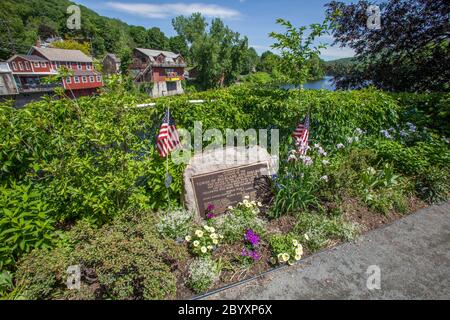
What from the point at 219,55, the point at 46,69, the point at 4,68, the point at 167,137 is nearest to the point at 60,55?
the point at 46,69

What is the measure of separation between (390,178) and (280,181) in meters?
2.58

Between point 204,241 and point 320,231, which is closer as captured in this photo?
point 204,241

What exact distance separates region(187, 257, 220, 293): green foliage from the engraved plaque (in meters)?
1.12

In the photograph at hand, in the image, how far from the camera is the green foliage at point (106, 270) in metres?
2.67

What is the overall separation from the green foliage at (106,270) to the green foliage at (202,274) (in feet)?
0.90

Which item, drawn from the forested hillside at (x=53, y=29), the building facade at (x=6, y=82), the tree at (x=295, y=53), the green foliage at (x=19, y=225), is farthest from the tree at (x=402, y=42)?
the forested hillside at (x=53, y=29)

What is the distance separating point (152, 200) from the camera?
14.3 feet

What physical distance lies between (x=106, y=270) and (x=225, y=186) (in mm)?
2388

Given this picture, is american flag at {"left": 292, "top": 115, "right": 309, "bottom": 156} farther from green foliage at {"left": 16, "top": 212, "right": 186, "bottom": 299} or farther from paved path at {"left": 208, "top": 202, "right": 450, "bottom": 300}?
green foliage at {"left": 16, "top": 212, "right": 186, "bottom": 299}

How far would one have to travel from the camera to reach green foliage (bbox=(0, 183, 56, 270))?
109 inches

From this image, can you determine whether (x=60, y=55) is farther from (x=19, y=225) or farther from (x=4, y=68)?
(x=19, y=225)

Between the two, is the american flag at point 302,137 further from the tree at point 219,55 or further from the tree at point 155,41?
the tree at point 155,41

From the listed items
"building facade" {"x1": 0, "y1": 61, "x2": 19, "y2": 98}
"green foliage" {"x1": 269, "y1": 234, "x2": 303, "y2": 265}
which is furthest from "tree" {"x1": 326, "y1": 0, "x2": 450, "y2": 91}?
"building facade" {"x1": 0, "y1": 61, "x2": 19, "y2": 98}
